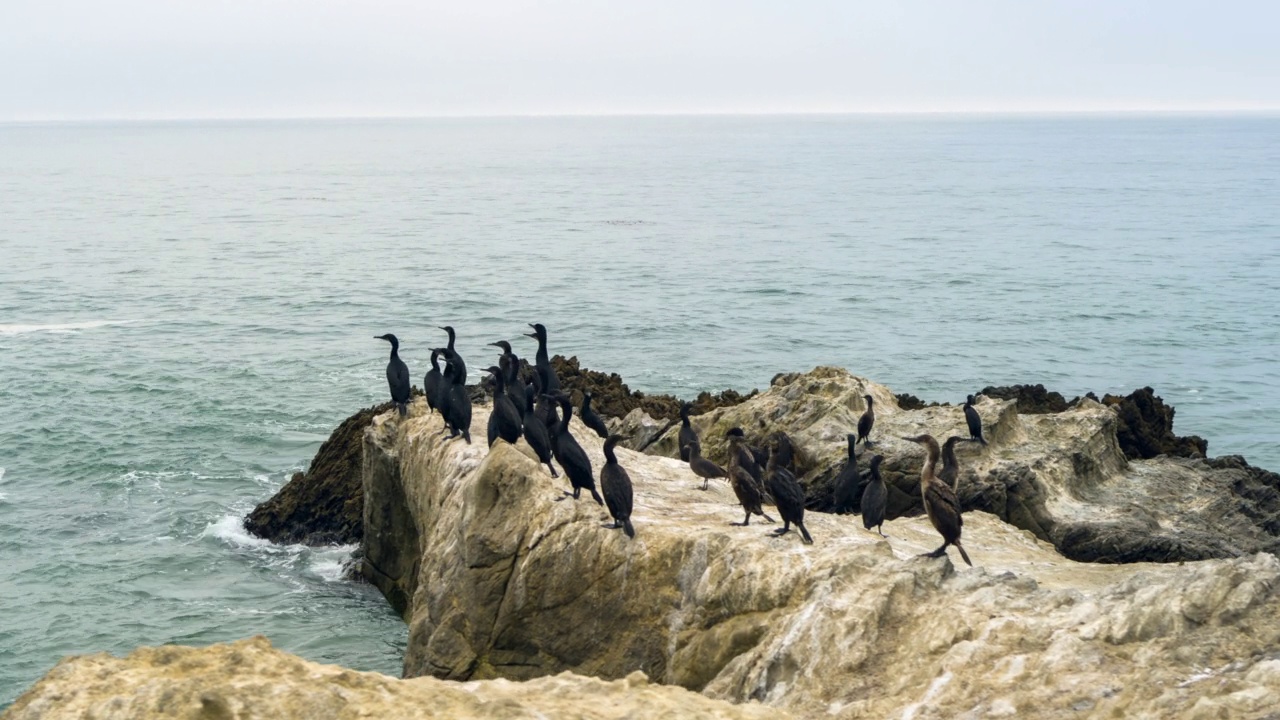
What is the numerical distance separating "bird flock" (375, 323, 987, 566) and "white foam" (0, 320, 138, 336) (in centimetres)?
3202

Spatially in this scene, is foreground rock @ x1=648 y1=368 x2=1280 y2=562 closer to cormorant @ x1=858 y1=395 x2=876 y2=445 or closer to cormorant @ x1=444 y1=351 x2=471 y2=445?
cormorant @ x1=858 y1=395 x2=876 y2=445

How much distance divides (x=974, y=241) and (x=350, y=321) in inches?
1738

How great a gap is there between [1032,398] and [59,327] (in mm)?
35702

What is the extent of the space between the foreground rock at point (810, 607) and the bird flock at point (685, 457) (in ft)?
1.12

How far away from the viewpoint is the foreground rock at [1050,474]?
19.2 metres

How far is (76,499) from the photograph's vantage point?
1129 inches

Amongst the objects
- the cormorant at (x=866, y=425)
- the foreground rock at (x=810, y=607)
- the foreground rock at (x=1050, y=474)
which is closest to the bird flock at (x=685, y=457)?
the cormorant at (x=866, y=425)

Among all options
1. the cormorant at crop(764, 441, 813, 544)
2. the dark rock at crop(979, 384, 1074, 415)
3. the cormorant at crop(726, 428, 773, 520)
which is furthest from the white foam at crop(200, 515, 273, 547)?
the dark rock at crop(979, 384, 1074, 415)

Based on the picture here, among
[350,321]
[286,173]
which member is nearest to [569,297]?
[350,321]

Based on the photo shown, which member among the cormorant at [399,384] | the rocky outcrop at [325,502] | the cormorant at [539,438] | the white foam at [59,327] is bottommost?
the white foam at [59,327]

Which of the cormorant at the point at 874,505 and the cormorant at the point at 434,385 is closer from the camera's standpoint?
the cormorant at the point at 874,505

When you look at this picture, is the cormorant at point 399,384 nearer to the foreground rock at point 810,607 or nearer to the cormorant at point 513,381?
the foreground rock at point 810,607

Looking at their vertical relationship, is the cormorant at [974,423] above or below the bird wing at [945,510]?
below

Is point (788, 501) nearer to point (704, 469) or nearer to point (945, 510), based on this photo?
point (945, 510)
